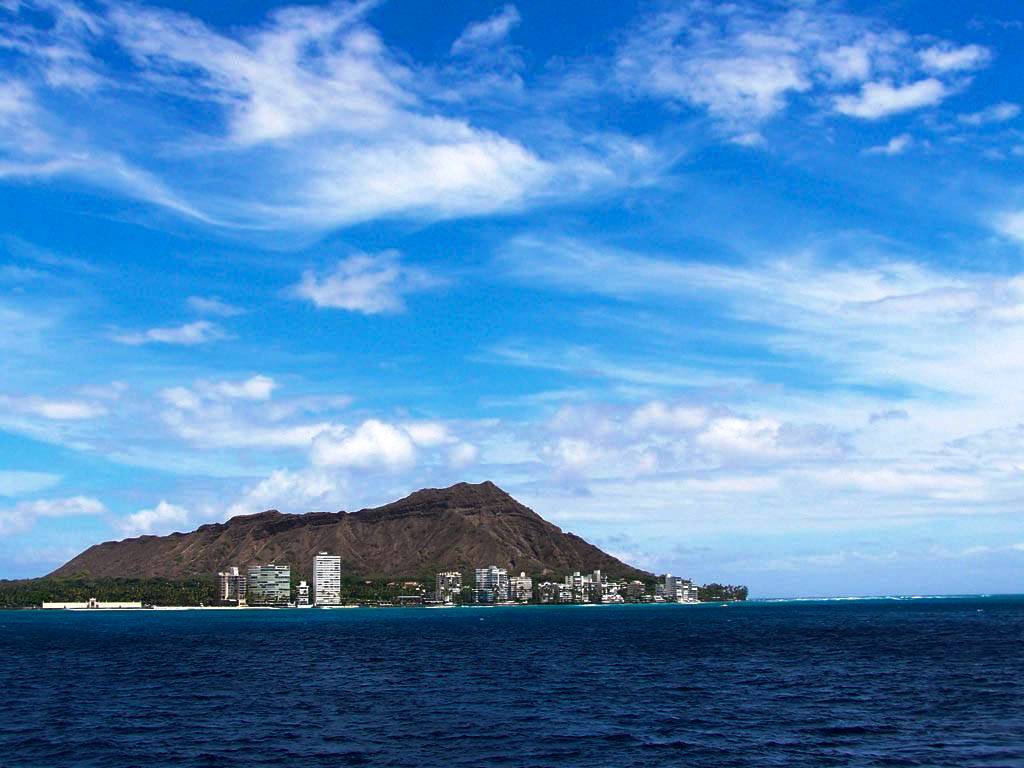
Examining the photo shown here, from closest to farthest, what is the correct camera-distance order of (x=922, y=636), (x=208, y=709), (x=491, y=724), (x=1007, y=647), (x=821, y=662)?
(x=491, y=724), (x=208, y=709), (x=821, y=662), (x=1007, y=647), (x=922, y=636)

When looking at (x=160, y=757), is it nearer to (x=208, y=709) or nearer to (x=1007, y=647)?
(x=208, y=709)

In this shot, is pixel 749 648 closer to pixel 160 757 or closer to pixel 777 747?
pixel 777 747

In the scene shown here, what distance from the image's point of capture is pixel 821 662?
125 m

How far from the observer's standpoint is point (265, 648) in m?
170

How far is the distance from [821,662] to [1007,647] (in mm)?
42116

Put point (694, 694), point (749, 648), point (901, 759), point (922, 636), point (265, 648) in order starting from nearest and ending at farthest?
1. point (901, 759)
2. point (694, 694)
3. point (749, 648)
4. point (265, 648)
5. point (922, 636)

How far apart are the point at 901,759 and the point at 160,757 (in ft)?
148

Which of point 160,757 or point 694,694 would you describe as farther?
point 694,694

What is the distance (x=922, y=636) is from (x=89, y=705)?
505 ft

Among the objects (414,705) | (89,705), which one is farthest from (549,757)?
(89,705)

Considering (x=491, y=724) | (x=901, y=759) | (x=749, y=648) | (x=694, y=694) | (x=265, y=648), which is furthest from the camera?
(x=265, y=648)

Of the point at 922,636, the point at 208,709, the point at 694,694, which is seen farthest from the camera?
the point at 922,636

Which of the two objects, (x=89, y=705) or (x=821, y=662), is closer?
(x=89, y=705)

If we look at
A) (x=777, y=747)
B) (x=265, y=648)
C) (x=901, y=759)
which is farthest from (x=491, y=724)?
(x=265, y=648)
